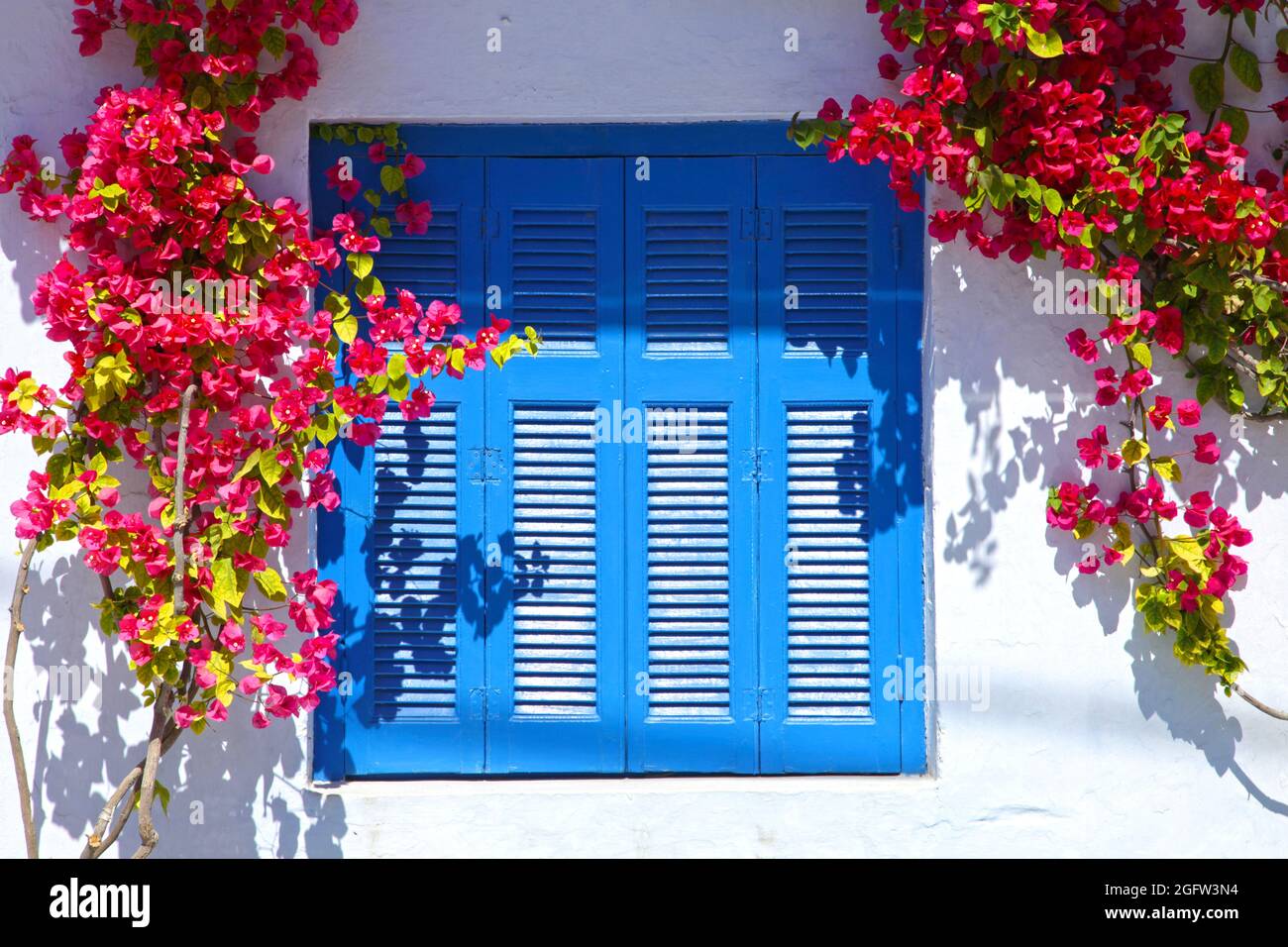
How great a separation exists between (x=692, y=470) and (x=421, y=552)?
0.88 metres

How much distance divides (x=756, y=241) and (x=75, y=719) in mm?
2527

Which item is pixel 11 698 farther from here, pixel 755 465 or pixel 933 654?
pixel 933 654

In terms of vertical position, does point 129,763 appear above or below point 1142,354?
below

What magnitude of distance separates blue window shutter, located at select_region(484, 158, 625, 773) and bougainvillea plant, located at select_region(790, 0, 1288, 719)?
767 millimetres

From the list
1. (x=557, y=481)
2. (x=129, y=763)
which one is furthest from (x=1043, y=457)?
(x=129, y=763)

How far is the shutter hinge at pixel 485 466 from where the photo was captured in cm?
390

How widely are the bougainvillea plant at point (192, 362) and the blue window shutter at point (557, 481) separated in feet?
0.80

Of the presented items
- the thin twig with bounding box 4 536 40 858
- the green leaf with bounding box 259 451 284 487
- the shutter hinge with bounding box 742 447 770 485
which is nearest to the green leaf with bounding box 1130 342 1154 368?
the shutter hinge with bounding box 742 447 770 485

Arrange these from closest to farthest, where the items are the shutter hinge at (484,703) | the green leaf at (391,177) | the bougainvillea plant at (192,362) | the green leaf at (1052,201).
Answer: the bougainvillea plant at (192,362)
the green leaf at (1052,201)
the green leaf at (391,177)
the shutter hinge at (484,703)

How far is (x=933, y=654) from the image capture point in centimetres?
388

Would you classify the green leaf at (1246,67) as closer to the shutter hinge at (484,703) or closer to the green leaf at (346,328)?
the green leaf at (346,328)

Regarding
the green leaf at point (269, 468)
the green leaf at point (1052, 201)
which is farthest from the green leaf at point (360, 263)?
the green leaf at point (1052, 201)

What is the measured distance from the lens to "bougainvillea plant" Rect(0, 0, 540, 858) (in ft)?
11.5

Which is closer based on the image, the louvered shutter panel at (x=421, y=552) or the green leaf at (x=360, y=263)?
the green leaf at (x=360, y=263)
